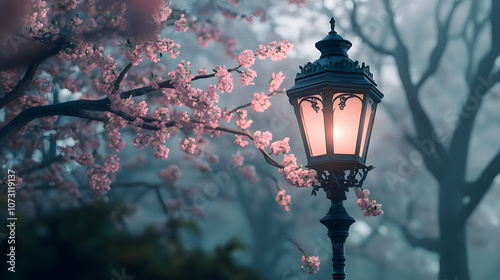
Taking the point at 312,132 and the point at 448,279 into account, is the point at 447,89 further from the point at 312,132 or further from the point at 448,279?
the point at 312,132

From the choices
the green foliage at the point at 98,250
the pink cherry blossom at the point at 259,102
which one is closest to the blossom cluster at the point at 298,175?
the pink cherry blossom at the point at 259,102

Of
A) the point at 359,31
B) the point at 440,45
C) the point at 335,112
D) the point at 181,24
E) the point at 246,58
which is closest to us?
the point at 335,112

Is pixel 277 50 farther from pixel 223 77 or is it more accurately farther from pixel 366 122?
pixel 366 122

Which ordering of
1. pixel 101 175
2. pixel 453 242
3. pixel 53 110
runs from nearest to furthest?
1. pixel 53 110
2. pixel 101 175
3. pixel 453 242

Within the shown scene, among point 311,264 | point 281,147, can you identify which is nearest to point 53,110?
point 281,147

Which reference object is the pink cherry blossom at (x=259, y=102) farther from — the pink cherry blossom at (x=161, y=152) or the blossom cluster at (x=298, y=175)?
the pink cherry blossom at (x=161, y=152)

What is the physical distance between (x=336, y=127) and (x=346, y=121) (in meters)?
0.12

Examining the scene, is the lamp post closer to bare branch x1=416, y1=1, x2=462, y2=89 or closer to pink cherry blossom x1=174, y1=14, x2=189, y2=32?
pink cherry blossom x1=174, y1=14, x2=189, y2=32

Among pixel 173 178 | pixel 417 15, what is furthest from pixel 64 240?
pixel 417 15

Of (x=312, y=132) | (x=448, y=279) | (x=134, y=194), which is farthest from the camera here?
(x=134, y=194)

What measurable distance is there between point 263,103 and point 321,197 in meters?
16.6

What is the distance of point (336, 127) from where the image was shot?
5031 mm

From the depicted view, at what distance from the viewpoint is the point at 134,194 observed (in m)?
24.1

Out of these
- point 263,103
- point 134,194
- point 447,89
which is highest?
point 447,89
